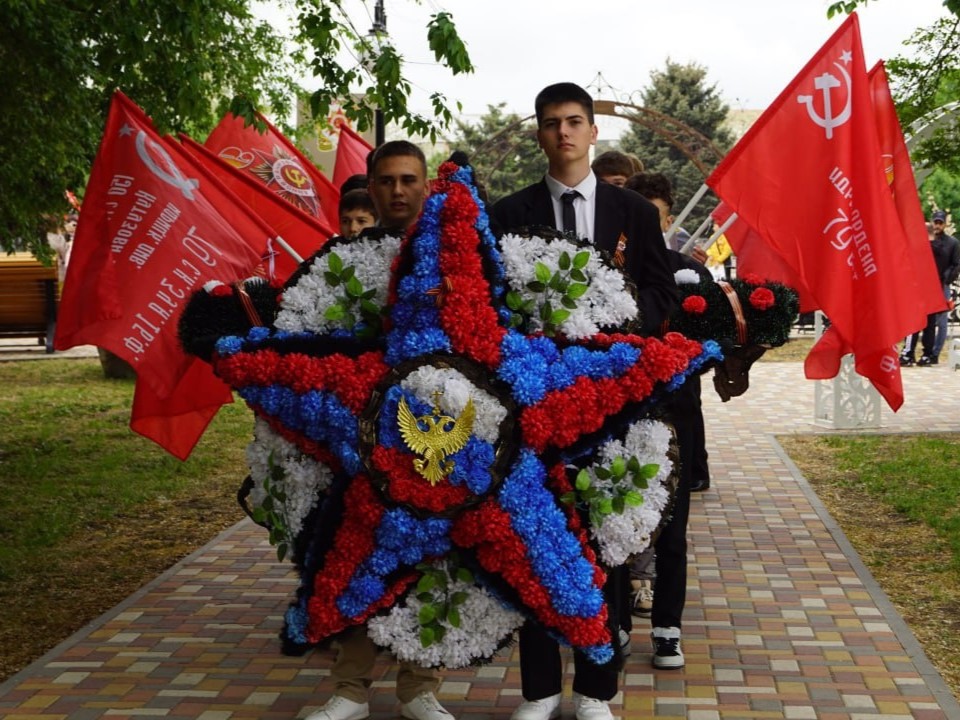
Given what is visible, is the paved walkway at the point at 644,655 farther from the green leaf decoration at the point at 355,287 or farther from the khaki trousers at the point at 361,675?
the green leaf decoration at the point at 355,287

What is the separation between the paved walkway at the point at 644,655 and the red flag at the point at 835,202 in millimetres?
1263

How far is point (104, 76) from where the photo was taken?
950 centimetres

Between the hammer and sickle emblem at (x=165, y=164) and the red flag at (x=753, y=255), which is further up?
the hammer and sickle emblem at (x=165, y=164)

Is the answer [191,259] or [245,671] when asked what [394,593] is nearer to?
[245,671]

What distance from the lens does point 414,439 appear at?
4.29 m

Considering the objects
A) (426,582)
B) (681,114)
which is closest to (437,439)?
(426,582)

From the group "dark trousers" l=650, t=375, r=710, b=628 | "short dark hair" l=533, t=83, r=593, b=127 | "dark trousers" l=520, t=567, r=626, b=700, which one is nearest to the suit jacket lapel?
"short dark hair" l=533, t=83, r=593, b=127

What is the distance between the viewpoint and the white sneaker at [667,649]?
18.5 feet

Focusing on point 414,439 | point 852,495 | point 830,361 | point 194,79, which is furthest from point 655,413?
point 852,495

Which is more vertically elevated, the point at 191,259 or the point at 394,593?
the point at 191,259

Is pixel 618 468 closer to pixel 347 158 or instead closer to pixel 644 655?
pixel 644 655

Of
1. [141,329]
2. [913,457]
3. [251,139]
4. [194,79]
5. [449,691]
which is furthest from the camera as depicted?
[913,457]

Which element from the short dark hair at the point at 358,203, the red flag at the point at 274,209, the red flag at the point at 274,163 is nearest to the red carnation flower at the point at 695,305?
the short dark hair at the point at 358,203

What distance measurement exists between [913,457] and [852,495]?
1805 mm
